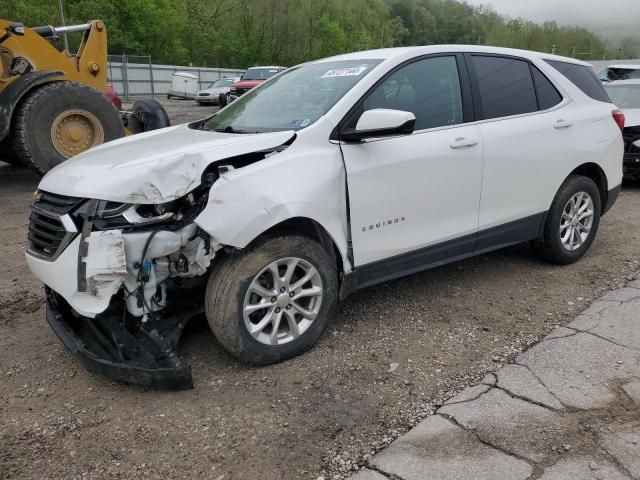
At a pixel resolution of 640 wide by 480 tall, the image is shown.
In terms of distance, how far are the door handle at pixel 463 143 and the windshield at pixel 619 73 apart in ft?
44.0

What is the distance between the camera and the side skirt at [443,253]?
3445 millimetres

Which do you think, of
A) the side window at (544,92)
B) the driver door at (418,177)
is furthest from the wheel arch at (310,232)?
the side window at (544,92)

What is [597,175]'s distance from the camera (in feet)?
15.8

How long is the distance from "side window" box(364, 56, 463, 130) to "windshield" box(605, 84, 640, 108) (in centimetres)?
659

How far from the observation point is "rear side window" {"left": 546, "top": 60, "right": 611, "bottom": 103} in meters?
4.65

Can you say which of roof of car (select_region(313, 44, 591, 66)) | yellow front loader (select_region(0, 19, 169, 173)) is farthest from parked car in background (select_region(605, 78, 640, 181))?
yellow front loader (select_region(0, 19, 169, 173))

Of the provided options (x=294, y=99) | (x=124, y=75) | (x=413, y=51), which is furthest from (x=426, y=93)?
(x=124, y=75)

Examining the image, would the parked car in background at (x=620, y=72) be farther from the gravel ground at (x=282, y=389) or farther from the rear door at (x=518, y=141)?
the gravel ground at (x=282, y=389)

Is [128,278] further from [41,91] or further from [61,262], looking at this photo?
[41,91]

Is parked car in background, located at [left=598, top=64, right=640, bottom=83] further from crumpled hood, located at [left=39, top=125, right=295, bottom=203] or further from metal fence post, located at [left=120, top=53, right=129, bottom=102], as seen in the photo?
metal fence post, located at [left=120, top=53, right=129, bottom=102]

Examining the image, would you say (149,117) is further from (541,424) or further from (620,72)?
(620,72)

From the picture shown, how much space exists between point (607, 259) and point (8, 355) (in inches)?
187

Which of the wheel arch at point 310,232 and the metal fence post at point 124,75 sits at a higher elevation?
the metal fence post at point 124,75

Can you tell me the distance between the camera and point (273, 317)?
312 cm
